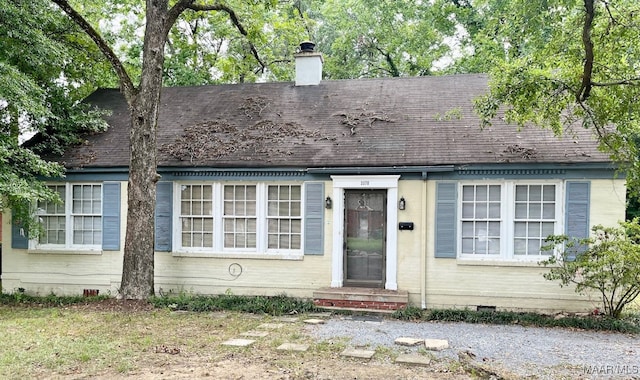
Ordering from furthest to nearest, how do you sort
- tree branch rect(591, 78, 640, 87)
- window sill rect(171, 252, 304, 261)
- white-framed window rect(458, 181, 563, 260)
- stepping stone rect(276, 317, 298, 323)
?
window sill rect(171, 252, 304, 261) → white-framed window rect(458, 181, 563, 260) → stepping stone rect(276, 317, 298, 323) → tree branch rect(591, 78, 640, 87)

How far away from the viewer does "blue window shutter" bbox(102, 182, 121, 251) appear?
34.0ft

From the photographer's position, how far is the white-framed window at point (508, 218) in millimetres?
8867

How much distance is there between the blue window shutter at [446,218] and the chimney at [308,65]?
5308mm

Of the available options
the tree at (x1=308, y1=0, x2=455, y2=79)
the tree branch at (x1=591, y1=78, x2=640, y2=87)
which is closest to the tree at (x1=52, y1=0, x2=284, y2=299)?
the tree branch at (x1=591, y1=78, x2=640, y2=87)

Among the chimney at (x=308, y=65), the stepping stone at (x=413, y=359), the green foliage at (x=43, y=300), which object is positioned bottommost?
the green foliage at (x=43, y=300)

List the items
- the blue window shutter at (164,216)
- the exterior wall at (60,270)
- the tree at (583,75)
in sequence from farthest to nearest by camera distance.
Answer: the exterior wall at (60,270), the blue window shutter at (164,216), the tree at (583,75)

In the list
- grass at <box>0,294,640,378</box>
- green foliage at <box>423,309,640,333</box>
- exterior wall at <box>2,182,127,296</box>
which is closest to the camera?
grass at <box>0,294,640,378</box>

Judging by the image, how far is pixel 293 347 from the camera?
6488mm

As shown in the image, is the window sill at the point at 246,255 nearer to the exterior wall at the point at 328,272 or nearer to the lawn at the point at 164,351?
the exterior wall at the point at 328,272

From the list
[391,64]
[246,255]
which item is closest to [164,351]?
[246,255]

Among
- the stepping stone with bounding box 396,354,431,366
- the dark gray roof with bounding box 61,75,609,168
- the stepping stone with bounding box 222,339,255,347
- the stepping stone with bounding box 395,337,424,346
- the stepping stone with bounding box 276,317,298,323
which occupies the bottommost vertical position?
the stepping stone with bounding box 276,317,298,323

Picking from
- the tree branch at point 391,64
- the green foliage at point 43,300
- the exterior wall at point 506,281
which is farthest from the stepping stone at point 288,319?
A: the tree branch at point 391,64

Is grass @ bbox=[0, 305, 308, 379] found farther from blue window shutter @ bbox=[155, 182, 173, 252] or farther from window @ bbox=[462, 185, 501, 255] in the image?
window @ bbox=[462, 185, 501, 255]

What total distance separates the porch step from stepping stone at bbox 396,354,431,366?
8.97ft
